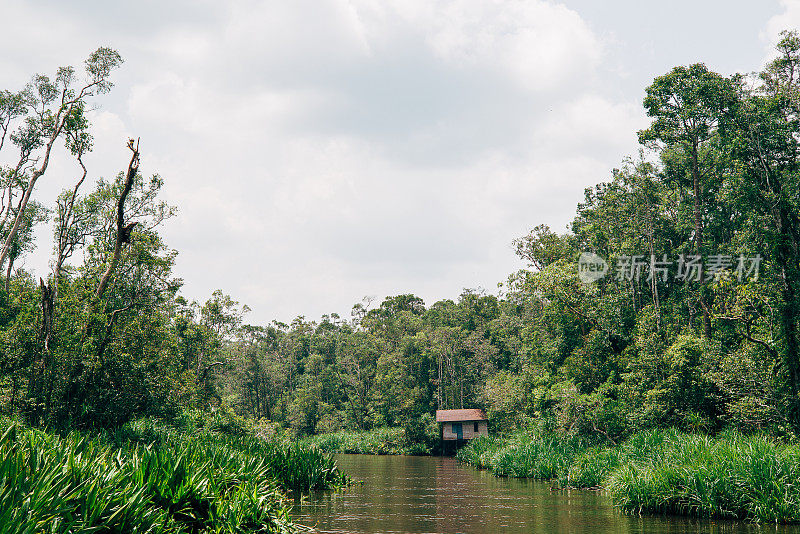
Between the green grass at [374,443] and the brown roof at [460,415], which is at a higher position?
→ the brown roof at [460,415]

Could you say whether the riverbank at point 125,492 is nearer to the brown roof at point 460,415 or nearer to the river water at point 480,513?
the river water at point 480,513

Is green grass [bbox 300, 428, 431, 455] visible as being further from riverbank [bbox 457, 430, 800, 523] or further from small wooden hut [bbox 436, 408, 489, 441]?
riverbank [bbox 457, 430, 800, 523]

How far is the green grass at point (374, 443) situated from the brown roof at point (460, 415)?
3.09 m

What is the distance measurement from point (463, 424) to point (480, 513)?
39633mm

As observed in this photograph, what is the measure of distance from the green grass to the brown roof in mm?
3090

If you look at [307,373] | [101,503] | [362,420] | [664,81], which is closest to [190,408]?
[101,503]

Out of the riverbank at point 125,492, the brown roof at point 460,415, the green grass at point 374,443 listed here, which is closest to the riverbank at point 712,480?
the riverbank at point 125,492

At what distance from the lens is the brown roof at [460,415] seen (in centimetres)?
5375

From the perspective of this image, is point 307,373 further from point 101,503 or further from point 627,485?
point 101,503

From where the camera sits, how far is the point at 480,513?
15.8 metres

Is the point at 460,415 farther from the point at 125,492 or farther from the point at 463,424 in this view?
the point at 125,492

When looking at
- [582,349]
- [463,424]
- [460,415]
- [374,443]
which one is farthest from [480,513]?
[374,443]

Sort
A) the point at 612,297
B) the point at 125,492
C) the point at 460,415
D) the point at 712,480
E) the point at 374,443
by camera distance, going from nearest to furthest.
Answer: the point at 125,492 < the point at 712,480 < the point at 612,297 < the point at 460,415 < the point at 374,443

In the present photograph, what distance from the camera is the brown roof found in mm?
53750
